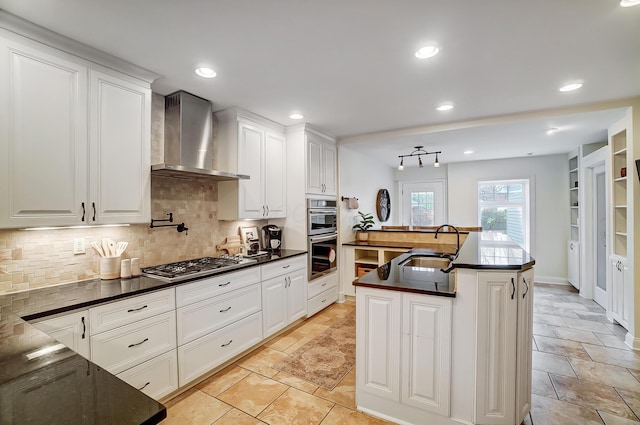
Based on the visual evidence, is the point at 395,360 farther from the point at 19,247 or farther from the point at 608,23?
the point at 19,247

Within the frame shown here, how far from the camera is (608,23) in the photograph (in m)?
1.76

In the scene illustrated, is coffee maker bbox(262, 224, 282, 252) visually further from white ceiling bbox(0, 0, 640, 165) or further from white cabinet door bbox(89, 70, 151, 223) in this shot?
white cabinet door bbox(89, 70, 151, 223)

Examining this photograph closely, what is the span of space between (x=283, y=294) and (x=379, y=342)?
1580mm

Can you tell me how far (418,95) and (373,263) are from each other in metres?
2.44

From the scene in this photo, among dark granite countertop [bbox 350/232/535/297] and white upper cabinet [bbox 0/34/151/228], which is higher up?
white upper cabinet [bbox 0/34/151/228]

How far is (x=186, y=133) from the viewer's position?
2.75 m

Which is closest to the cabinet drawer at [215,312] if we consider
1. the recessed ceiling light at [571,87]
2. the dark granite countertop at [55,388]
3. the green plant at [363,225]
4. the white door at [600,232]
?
the dark granite countertop at [55,388]

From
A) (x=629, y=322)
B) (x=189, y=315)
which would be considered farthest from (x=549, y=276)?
(x=189, y=315)

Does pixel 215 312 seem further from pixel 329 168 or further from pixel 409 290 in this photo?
pixel 329 168

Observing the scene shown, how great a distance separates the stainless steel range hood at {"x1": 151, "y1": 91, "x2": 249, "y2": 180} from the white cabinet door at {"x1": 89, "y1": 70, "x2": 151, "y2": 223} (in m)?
0.36

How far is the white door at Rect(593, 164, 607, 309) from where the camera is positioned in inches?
161

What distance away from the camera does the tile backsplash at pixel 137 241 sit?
1.92 meters

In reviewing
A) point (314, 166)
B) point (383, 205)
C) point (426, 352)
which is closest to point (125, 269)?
point (426, 352)

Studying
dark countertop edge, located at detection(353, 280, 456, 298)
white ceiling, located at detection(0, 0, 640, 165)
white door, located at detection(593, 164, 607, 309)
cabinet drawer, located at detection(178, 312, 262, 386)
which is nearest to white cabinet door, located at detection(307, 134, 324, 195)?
white ceiling, located at detection(0, 0, 640, 165)
